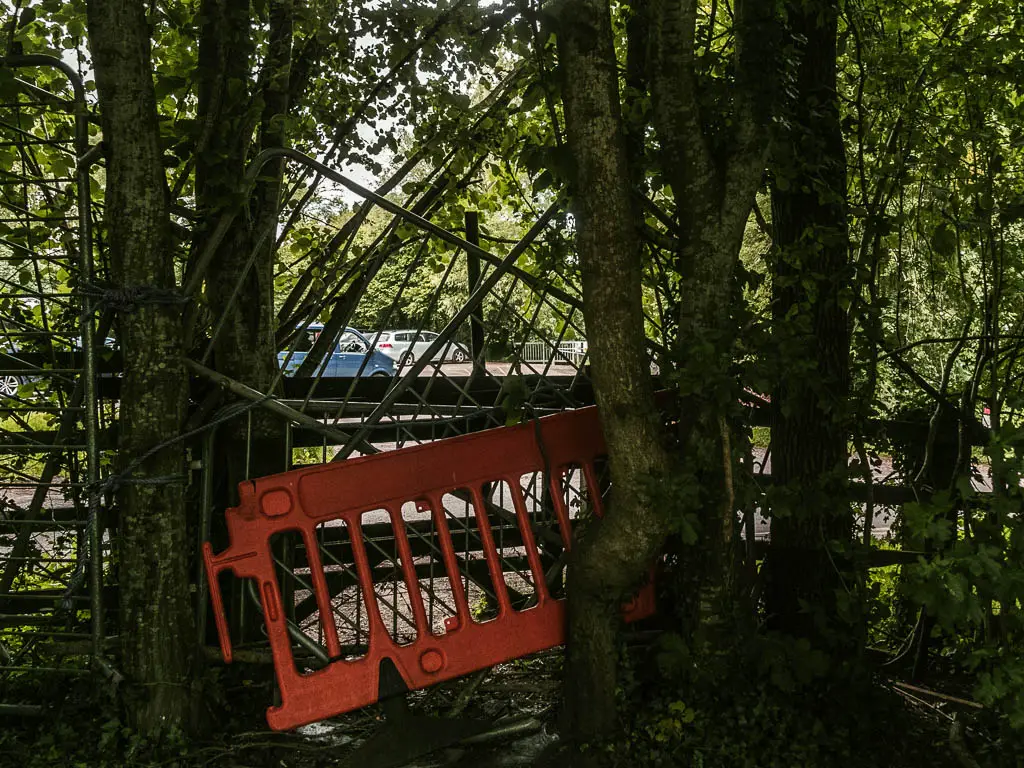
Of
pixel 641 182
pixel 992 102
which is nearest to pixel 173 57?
pixel 641 182

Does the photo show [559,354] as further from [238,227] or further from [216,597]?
[216,597]

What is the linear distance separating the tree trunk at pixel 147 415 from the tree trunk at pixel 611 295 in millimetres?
1828

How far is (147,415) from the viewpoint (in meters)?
3.68

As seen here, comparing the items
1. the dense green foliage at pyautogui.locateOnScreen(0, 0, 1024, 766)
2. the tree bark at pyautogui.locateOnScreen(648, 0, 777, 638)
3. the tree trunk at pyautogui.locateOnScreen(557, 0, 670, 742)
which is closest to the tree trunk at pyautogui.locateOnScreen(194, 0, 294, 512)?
the dense green foliage at pyautogui.locateOnScreen(0, 0, 1024, 766)

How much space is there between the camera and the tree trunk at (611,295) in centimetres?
338

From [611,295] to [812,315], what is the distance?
109 centimetres

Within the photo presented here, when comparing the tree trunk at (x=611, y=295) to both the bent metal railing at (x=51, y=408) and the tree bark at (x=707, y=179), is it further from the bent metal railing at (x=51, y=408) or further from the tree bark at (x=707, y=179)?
the bent metal railing at (x=51, y=408)

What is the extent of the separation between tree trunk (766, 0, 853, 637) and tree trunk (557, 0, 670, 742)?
2.66ft

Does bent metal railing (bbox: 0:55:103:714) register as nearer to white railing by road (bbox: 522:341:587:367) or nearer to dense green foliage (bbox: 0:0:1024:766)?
dense green foliage (bbox: 0:0:1024:766)

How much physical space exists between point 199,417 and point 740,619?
8.67 feet

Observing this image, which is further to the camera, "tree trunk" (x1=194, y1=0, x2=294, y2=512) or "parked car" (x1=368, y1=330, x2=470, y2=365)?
"parked car" (x1=368, y1=330, x2=470, y2=365)

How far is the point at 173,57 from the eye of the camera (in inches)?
203

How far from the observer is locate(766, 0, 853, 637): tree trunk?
387 centimetres

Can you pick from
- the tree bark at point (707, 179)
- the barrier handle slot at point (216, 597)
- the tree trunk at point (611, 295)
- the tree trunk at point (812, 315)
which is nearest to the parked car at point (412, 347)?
the tree trunk at point (611, 295)
